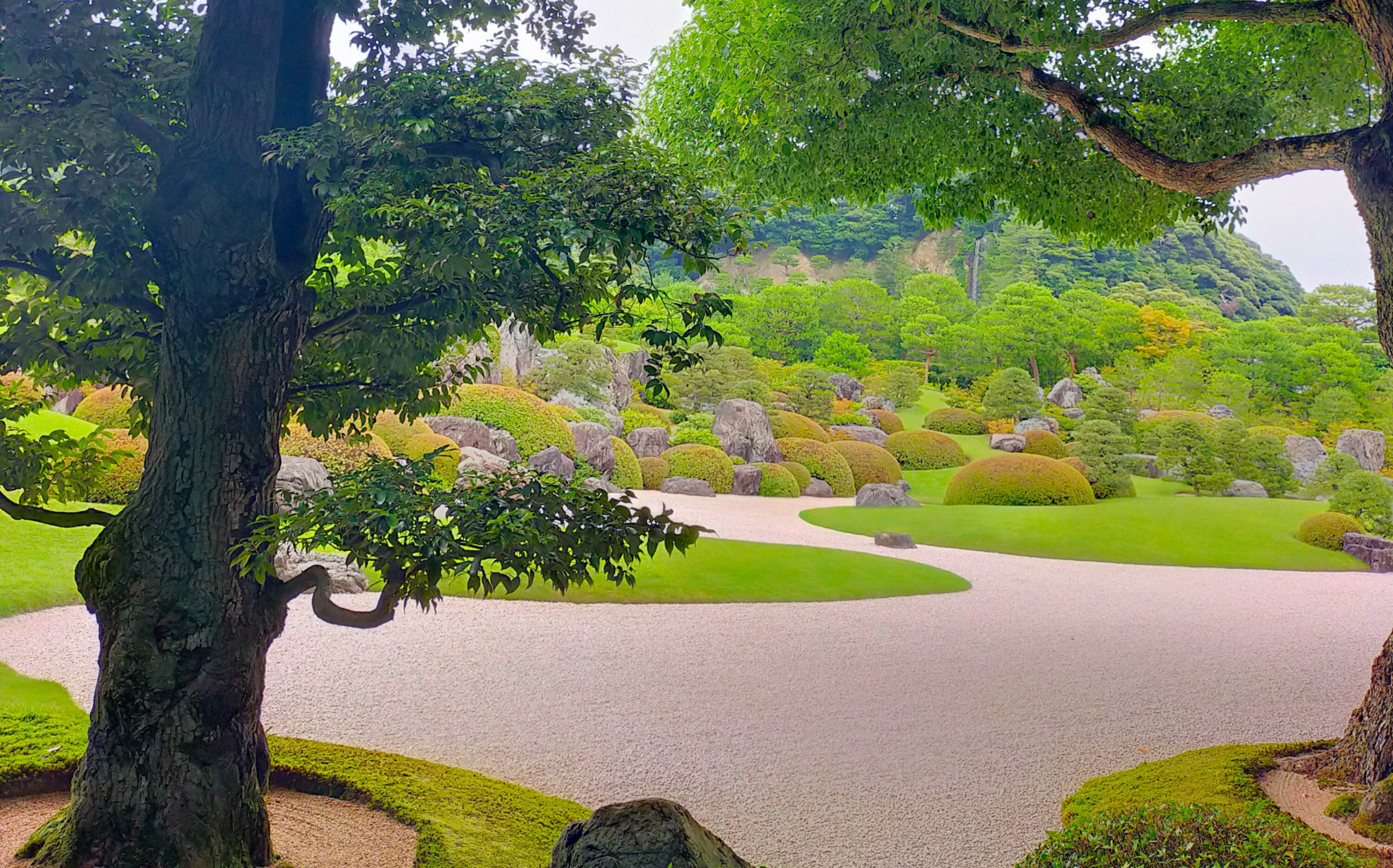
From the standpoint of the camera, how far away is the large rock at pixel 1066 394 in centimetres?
2962

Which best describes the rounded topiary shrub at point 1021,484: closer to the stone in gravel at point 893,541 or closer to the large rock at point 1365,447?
the stone in gravel at point 893,541

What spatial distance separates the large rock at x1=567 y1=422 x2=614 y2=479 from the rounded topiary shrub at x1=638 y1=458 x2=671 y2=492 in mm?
900

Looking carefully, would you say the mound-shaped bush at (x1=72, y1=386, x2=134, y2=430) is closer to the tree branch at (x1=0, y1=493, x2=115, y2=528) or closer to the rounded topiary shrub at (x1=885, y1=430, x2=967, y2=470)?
the tree branch at (x1=0, y1=493, x2=115, y2=528)

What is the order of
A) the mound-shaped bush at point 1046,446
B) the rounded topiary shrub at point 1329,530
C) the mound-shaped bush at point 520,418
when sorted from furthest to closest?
1. the mound-shaped bush at point 1046,446
2. the mound-shaped bush at point 520,418
3. the rounded topiary shrub at point 1329,530

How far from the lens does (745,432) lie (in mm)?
20500

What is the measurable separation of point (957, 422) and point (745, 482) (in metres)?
→ 10.8

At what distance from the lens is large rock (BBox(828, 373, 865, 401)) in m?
30.6

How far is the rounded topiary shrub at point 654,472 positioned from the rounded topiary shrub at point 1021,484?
5.75 meters

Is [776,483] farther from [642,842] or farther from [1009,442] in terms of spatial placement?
[642,842]

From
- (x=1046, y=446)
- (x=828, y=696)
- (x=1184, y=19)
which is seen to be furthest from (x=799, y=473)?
(x=1184, y=19)

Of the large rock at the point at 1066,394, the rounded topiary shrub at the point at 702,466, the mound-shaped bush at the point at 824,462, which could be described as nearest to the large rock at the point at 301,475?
the rounded topiary shrub at the point at 702,466

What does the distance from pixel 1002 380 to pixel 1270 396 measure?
9.21m

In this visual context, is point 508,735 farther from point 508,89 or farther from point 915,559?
point 915,559

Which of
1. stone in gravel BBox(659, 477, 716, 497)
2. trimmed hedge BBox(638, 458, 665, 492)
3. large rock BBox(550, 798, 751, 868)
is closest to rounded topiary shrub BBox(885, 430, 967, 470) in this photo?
trimmed hedge BBox(638, 458, 665, 492)
